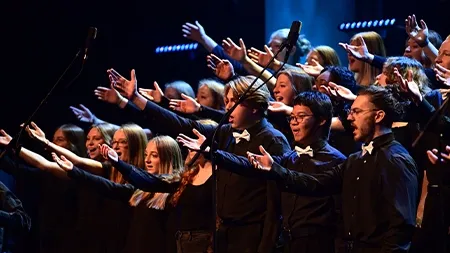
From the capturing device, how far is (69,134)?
6.91 m

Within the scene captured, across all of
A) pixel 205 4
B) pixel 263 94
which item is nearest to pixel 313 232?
pixel 263 94

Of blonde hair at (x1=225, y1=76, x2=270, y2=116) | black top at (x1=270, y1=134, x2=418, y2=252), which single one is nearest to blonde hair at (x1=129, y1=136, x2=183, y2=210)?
blonde hair at (x1=225, y1=76, x2=270, y2=116)

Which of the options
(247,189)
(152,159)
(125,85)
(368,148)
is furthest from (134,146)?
(368,148)

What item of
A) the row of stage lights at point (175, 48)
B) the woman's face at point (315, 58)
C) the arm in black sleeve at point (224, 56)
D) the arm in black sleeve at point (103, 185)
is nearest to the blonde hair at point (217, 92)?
the arm in black sleeve at point (224, 56)

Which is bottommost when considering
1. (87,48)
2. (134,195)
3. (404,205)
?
(134,195)

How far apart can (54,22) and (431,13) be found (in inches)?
145

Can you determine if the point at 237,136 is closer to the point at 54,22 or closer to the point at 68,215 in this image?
the point at 68,215

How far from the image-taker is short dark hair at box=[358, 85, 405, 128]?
4.38 meters

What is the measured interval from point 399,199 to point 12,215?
9.67 feet

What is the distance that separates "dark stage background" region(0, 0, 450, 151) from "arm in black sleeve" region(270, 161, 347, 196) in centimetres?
345

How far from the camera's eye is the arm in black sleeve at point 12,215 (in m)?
5.97

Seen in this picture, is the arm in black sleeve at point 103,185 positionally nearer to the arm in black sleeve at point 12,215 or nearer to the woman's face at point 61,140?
the arm in black sleeve at point 12,215

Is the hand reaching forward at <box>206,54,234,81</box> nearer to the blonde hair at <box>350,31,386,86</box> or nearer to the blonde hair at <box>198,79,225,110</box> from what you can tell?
the blonde hair at <box>198,79,225,110</box>

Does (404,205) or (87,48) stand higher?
(87,48)
